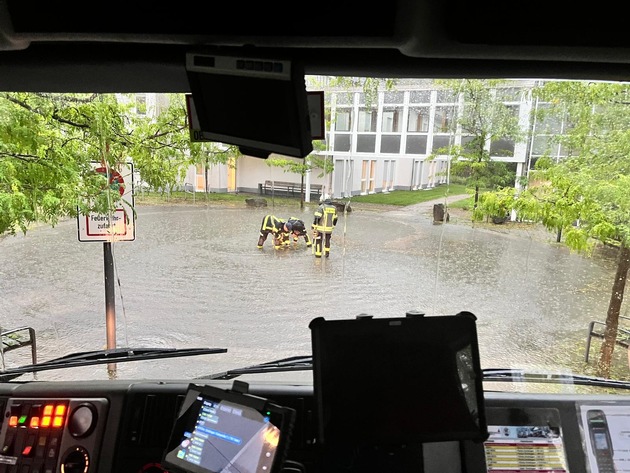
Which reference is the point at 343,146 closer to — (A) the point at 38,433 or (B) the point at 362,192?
(B) the point at 362,192

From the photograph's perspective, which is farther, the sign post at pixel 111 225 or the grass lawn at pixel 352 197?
the grass lawn at pixel 352 197

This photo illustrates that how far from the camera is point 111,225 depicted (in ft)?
9.63

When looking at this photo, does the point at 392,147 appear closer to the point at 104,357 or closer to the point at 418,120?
the point at 418,120

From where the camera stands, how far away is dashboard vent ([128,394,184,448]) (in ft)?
5.26

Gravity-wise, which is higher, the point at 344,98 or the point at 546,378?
the point at 344,98

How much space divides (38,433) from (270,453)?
905mm

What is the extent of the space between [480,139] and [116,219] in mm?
2490

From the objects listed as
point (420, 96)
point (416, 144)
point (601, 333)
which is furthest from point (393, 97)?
point (601, 333)

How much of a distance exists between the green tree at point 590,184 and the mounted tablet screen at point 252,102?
1.97 m

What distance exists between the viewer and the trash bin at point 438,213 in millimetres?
3470

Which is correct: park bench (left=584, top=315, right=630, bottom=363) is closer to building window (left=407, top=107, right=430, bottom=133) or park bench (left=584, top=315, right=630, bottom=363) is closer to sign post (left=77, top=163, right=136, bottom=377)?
building window (left=407, top=107, right=430, bottom=133)

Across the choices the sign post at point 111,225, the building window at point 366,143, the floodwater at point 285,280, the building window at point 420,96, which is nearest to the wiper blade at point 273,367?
the floodwater at point 285,280

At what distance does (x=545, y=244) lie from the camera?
3367 mm

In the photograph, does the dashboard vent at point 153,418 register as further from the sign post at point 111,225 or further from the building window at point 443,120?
the building window at point 443,120
